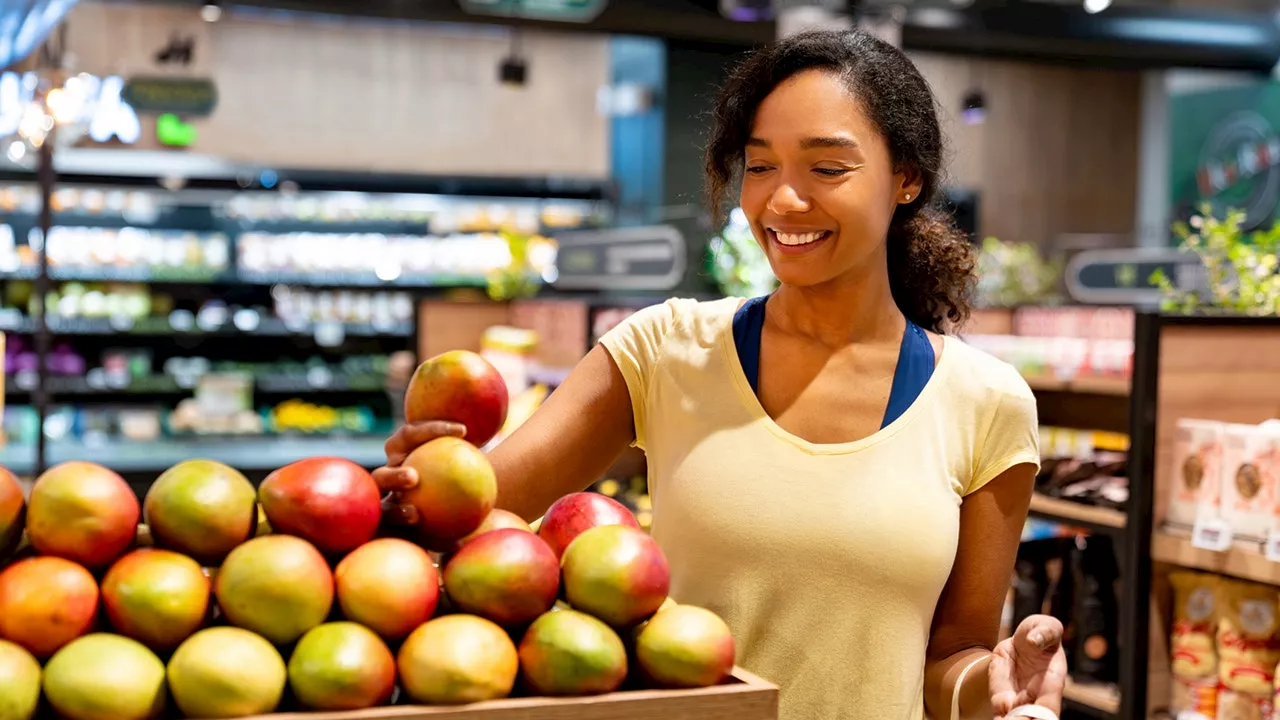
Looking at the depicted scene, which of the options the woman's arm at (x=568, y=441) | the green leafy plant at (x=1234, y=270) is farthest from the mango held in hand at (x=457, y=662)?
the green leafy plant at (x=1234, y=270)

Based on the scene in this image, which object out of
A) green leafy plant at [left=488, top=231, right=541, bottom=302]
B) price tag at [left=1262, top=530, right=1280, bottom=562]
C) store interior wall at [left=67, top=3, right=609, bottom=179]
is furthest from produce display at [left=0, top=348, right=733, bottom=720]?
store interior wall at [left=67, top=3, right=609, bottom=179]

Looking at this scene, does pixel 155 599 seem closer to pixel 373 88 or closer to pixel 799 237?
pixel 799 237

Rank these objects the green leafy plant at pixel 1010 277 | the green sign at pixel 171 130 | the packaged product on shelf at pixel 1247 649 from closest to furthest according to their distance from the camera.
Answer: the packaged product on shelf at pixel 1247 649 → the green leafy plant at pixel 1010 277 → the green sign at pixel 171 130

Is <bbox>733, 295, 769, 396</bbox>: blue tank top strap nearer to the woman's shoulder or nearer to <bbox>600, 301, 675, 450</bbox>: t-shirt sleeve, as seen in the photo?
<bbox>600, 301, 675, 450</bbox>: t-shirt sleeve

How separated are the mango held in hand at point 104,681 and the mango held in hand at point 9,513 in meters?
0.16

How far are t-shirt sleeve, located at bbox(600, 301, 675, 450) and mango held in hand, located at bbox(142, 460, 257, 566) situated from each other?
27.2 inches

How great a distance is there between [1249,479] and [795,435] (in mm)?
1835

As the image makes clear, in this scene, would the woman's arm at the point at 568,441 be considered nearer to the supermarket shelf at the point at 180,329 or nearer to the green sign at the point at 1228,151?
the supermarket shelf at the point at 180,329

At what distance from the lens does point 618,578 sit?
4.05 feet

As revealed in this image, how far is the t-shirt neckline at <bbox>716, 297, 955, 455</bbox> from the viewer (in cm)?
170

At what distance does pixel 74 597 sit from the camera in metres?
1.13

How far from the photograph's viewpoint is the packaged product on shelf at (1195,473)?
3.18 m

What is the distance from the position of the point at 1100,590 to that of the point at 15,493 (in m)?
3.18

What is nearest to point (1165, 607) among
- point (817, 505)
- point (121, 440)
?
point (817, 505)
